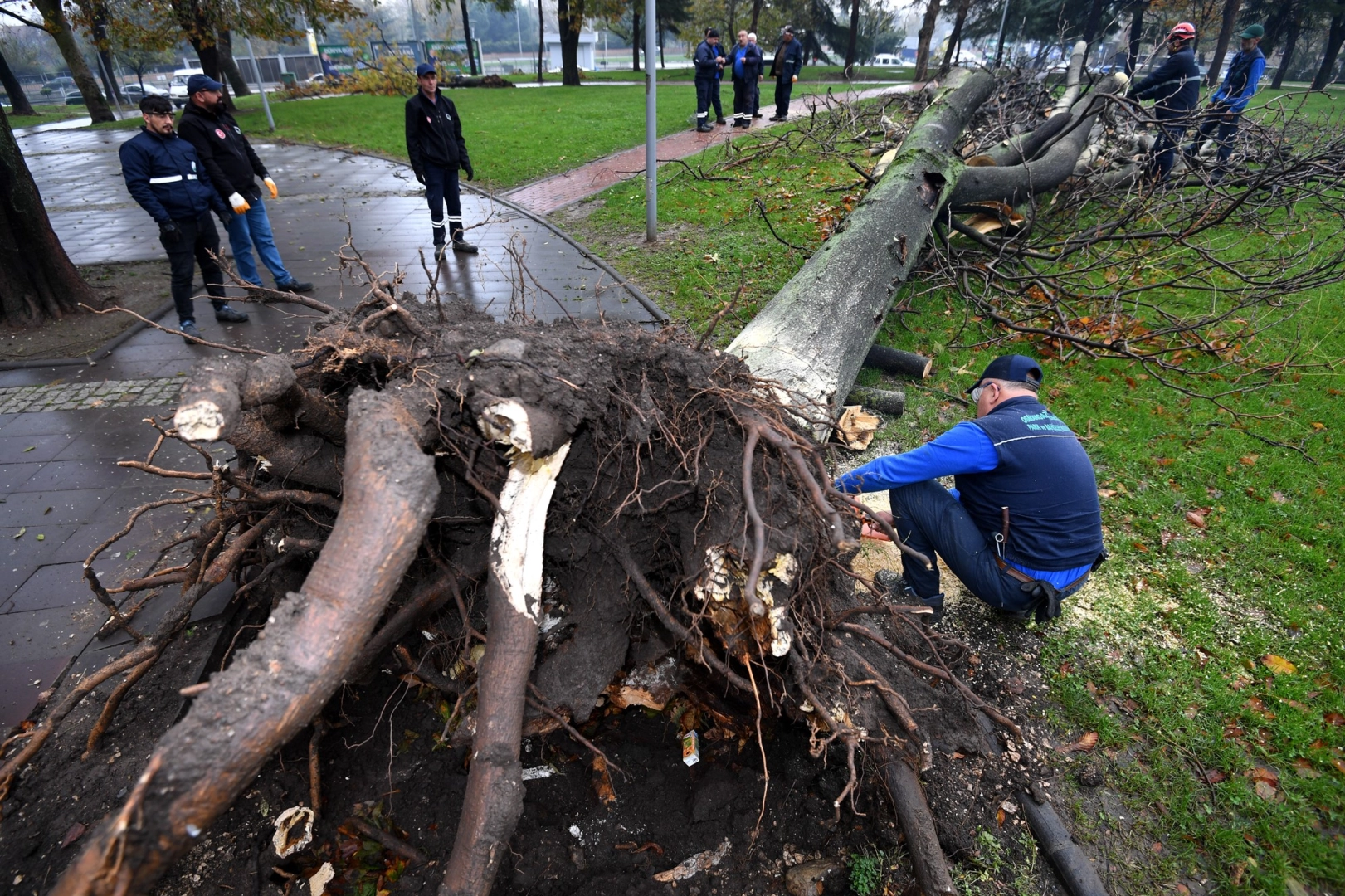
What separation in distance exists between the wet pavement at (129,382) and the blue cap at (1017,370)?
7.10 feet

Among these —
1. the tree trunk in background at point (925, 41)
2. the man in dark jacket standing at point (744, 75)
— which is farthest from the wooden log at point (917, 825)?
the tree trunk in background at point (925, 41)

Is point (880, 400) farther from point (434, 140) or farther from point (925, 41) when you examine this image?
point (925, 41)

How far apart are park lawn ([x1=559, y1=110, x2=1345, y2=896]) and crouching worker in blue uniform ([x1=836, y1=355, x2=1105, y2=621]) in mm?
490

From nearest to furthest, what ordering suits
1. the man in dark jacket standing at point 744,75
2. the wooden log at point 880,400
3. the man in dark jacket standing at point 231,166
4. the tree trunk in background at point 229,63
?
the wooden log at point 880,400 → the man in dark jacket standing at point 231,166 → the man in dark jacket standing at point 744,75 → the tree trunk in background at point 229,63

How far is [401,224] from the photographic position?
8969 mm

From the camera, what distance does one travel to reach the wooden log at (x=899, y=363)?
196 inches

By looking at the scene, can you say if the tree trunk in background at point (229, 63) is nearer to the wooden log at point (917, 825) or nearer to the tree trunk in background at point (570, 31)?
the tree trunk in background at point (570, 31)

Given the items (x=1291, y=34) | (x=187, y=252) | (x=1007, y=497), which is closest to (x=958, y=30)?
(x=1291, y=34)

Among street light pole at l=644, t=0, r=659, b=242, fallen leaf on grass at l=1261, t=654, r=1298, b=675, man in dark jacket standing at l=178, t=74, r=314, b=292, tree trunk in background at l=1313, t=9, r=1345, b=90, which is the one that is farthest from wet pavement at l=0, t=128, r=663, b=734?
Result: tree trunk in background at l=1313, t=9, r=1345, b=90

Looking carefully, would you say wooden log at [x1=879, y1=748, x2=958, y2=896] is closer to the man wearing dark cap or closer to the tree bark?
the tree bark

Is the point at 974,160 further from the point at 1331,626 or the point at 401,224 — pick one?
the point at 401,224

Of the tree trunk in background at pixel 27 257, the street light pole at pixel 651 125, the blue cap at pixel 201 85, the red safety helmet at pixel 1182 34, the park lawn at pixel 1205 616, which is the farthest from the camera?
the red safety helmet at pixel 1182 34

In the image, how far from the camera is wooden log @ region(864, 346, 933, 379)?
4.97 m

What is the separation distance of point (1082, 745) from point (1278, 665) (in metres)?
1.18
